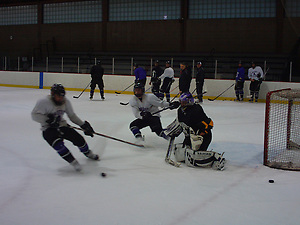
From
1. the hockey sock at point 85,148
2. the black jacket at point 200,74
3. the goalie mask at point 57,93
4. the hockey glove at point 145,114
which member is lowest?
the hockey sock at point 85,148

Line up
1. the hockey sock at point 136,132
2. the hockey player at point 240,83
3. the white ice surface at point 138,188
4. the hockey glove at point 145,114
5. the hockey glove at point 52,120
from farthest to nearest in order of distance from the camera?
the hockey player at point 240,83 → the hockey sock at point 136,132 → the hockey glove at point 145,114 → the hockey glove at point 52,120 → the white ice surface at point 138,188

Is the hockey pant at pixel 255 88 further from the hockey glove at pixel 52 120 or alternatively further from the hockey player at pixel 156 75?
the hockey glove at pixel 52 120

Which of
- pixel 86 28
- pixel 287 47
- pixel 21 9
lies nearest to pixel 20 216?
pixel 287 47

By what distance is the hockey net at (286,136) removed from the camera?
167 inches

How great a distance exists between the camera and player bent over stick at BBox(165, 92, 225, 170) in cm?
402

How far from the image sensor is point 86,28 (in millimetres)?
19844

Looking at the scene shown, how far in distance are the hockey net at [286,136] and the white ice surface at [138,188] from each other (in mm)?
188

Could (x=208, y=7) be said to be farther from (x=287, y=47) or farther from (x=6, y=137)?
(x=6, y=137)

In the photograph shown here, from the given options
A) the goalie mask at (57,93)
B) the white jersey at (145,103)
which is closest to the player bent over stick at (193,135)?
the white jersey at (145,103)

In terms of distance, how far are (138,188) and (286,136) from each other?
7.88 ft

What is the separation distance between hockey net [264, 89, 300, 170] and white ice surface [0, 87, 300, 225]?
0.62 feet

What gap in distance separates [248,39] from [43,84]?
349 inches

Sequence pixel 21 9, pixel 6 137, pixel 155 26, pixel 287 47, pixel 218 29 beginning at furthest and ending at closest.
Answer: pixel 21 9 < pixel 155 26 < pixel 218 29 < pixel 287 47 < pixel 6 137

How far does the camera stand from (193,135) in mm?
4094
